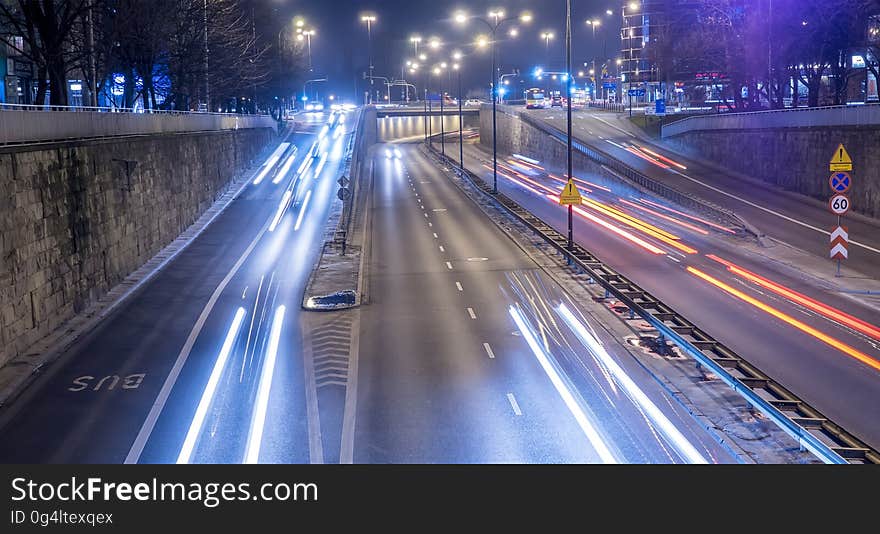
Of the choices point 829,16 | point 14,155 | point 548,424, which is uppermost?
point 829,16

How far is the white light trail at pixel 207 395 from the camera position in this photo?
17.8 metres

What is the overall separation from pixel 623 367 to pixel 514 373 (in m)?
2.63

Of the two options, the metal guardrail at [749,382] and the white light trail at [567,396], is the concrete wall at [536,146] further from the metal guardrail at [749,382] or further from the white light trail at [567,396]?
the white light trail at [567,396]

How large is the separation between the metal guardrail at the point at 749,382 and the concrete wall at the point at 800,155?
20432mm

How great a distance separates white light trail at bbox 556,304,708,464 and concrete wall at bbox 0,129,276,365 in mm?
14647

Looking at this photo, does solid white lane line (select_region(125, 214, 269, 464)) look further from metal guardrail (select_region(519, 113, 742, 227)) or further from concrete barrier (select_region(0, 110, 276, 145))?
metal guardrail (select_region(519, 113, 742, 227))

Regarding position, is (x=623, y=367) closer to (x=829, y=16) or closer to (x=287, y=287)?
(x=287, y=287)

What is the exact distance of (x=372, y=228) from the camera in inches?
2094

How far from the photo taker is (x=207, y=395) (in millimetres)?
21531

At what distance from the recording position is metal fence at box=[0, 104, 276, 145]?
85.0 feet

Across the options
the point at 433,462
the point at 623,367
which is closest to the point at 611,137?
the point at 623,367

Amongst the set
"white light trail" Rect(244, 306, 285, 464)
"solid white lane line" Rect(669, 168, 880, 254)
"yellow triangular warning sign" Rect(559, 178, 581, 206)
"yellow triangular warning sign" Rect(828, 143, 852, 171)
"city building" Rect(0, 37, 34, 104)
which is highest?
"city building" Rect(0, 37, 34, 104)

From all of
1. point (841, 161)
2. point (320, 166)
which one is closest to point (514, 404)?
point (841, 161)

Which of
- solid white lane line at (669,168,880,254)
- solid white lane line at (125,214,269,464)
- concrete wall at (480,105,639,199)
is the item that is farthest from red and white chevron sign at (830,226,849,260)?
concrete wall at (480,105,639,199)
